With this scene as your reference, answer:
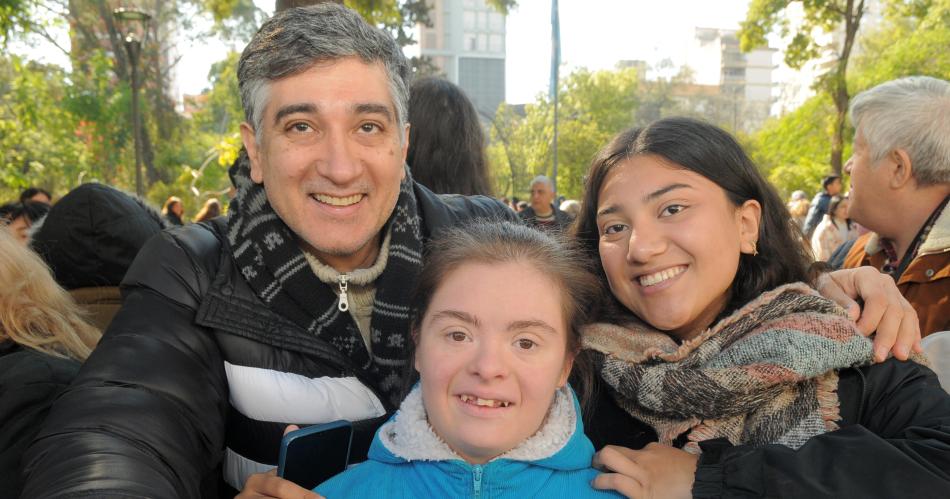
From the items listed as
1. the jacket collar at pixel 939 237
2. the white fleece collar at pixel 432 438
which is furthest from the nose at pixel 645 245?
the jacket collar at pixel 939 237

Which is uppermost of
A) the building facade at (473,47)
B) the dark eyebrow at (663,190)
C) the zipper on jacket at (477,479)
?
the building facade at (473,47)

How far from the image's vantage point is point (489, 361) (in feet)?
6.68

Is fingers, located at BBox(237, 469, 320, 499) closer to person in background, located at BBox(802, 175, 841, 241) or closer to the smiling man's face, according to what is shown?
the smiling man's face

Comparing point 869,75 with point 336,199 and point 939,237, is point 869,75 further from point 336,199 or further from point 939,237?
point 336,199

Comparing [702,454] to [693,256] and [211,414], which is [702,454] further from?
[211,414]

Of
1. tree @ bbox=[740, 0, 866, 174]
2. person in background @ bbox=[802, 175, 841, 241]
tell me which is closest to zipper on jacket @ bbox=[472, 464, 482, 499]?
person in background @ bbox=[802, 175, 841, 241]

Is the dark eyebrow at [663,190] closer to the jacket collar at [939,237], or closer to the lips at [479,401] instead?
the lips at [479,401]

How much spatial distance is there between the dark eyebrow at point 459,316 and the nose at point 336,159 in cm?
60

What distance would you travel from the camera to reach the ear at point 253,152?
260cm

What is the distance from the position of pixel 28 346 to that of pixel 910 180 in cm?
381

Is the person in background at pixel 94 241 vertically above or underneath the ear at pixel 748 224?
underneath

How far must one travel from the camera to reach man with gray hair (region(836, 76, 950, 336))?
361 cm

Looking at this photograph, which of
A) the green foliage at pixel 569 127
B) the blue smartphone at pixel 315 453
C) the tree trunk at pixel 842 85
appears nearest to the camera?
the blue smartphone at pixel 315 453

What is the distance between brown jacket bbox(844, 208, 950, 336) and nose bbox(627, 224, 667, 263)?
185 cm
